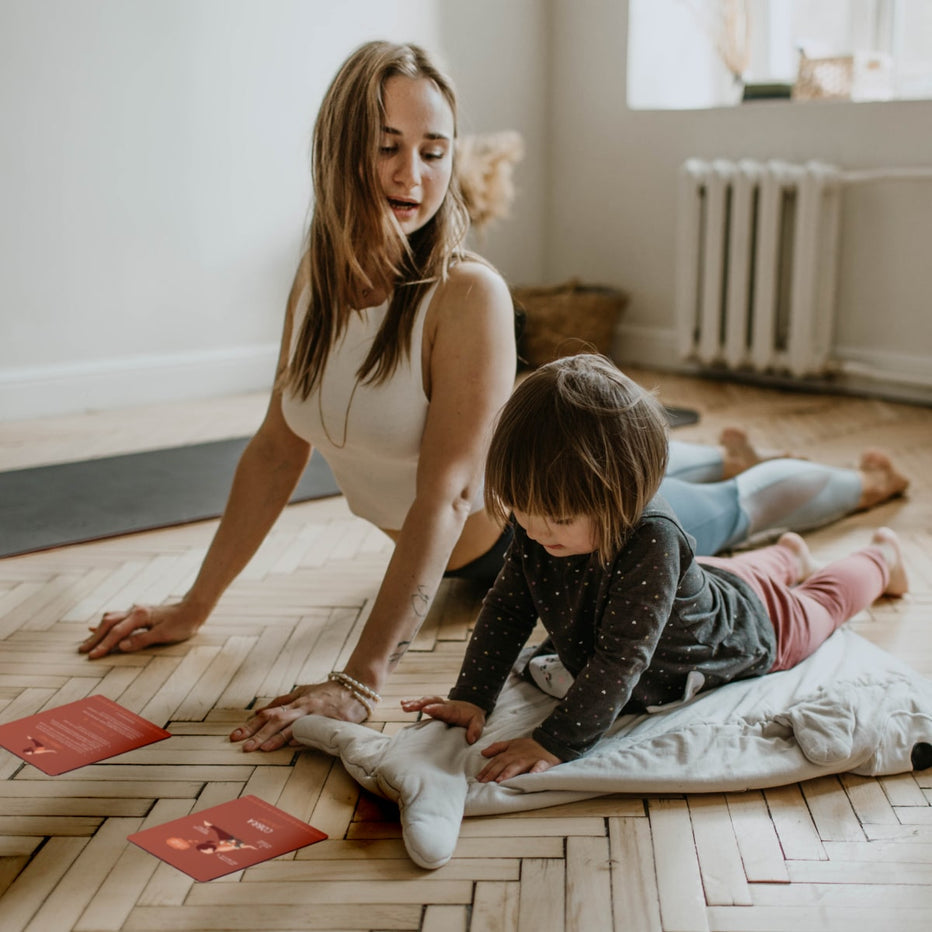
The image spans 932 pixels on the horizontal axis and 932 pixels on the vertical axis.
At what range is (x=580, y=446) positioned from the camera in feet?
4.32

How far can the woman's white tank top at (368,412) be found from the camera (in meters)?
1.74

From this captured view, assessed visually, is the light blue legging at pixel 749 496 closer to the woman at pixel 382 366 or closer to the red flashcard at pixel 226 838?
the woman at pixel 382 366

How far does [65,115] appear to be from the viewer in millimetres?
3680

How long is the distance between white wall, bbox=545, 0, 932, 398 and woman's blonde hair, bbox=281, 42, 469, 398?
8.29 ft

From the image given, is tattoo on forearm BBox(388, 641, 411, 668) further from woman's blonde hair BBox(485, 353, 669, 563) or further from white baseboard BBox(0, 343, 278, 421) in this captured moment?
white baseboard BBox(0, 343, 278, 421)

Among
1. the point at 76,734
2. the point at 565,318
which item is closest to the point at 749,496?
the point at 76,734

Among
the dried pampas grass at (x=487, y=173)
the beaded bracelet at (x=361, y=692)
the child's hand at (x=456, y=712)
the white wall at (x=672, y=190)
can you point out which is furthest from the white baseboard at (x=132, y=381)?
the child's hand at (x=456, y=712)

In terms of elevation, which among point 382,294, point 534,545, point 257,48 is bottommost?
point 534,545

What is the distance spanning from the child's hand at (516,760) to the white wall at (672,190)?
2.82 metres

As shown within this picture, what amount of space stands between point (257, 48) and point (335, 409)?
2.66 m

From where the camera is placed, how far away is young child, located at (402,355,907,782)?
1.34m

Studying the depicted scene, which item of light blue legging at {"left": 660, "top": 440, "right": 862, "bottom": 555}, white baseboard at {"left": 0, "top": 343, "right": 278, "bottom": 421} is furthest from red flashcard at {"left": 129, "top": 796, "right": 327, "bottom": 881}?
white baseboard at {"left": 0, "top": 343, "right": 278, "bottom": 421}

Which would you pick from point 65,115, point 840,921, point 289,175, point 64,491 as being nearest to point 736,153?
point 289,175

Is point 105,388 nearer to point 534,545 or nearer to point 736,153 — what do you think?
point 736,153
